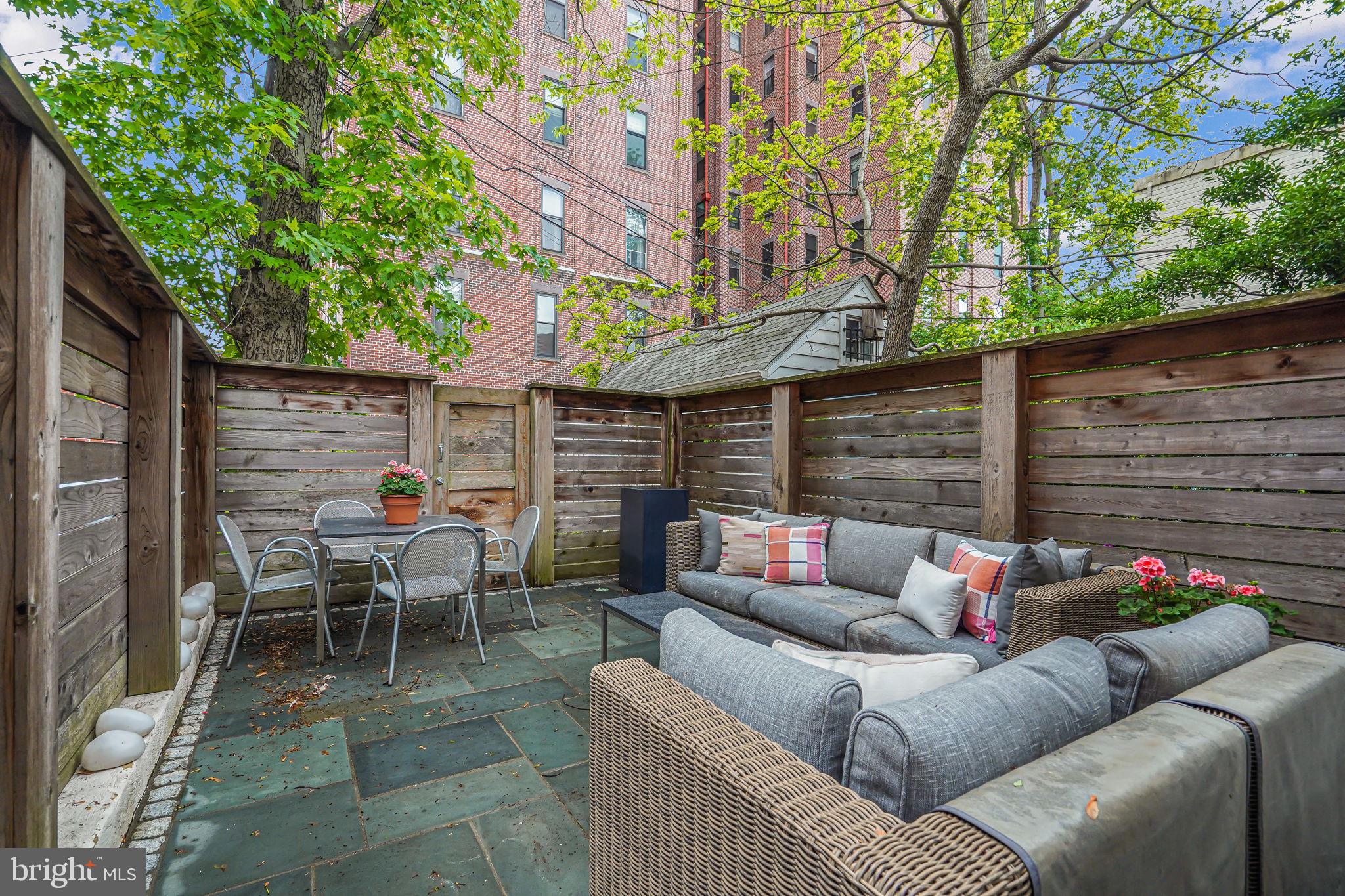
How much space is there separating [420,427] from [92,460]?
103 inches

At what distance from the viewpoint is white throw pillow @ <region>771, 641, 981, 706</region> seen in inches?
45.3

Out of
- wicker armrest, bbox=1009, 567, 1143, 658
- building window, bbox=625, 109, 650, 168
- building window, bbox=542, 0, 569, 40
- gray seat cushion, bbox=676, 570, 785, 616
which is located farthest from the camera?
building window, bbox=625, 109, 650, 168

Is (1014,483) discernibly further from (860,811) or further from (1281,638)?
(860,811)

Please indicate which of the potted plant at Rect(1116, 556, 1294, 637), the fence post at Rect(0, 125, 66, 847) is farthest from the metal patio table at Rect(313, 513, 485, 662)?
the potted plant at Rect(1116, 556, 1294, 637)

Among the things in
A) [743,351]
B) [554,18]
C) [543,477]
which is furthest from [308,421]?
[554,18]

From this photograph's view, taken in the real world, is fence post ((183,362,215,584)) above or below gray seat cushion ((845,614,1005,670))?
above

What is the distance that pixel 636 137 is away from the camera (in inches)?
465

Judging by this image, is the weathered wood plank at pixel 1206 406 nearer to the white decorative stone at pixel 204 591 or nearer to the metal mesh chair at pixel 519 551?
the metal mesh chair at pixel 519 551

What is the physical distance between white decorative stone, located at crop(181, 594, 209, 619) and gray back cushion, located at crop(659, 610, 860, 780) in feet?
10.5

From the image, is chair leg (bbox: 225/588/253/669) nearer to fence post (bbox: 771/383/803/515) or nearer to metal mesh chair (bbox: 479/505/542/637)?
metal mesh chair (bbox: 479/505/542/637)

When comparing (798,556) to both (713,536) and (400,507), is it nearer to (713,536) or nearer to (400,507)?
(713,536)

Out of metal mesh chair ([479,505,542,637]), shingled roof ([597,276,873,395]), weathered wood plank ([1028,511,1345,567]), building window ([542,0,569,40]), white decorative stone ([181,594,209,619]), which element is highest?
building window ([542,0,569,40])

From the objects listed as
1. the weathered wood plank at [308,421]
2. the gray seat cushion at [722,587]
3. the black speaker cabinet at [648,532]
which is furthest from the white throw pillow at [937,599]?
the weathered wood plank at [308,421]

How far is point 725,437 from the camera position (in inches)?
208
